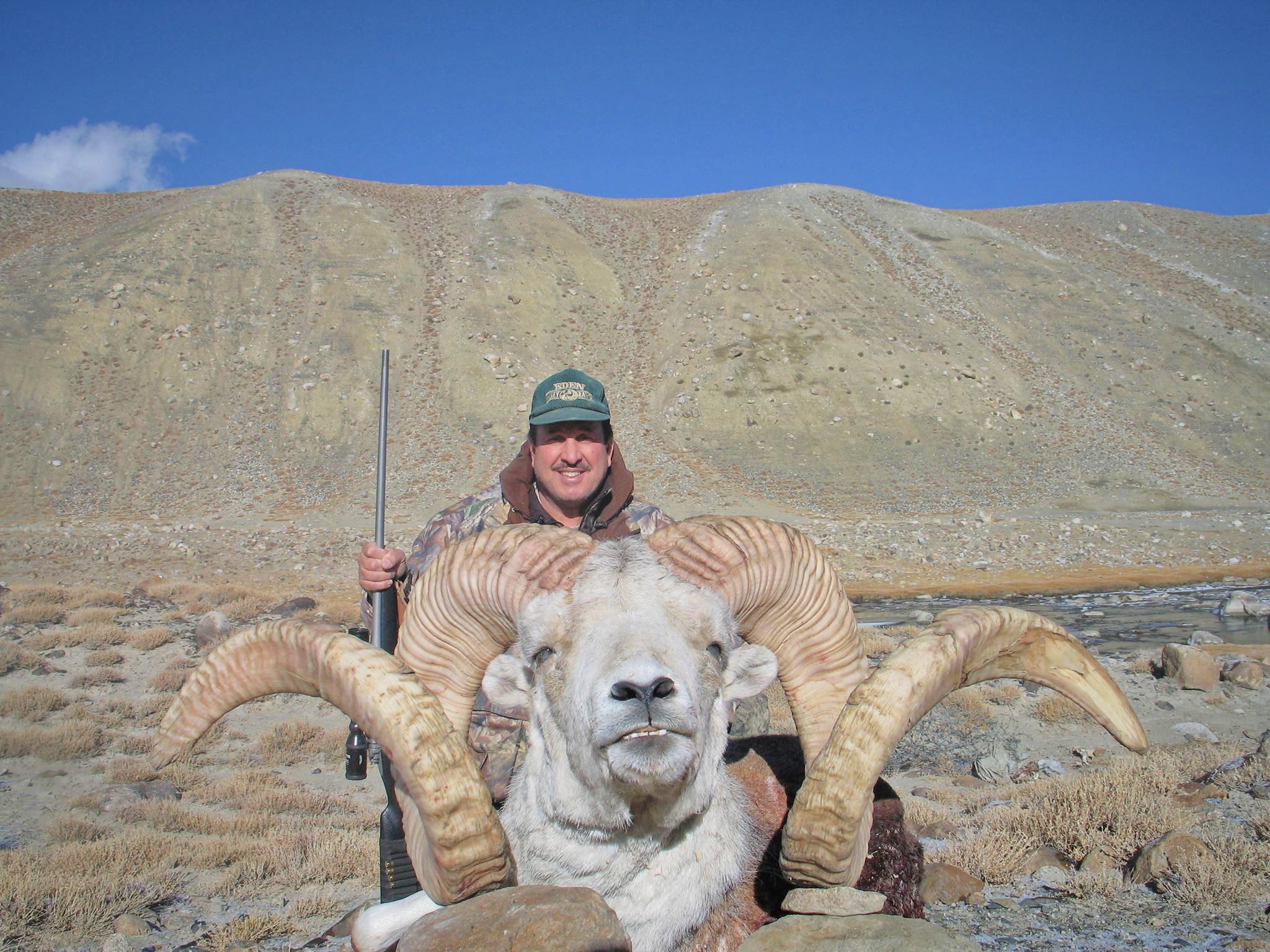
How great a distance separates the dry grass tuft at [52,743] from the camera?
972 cm

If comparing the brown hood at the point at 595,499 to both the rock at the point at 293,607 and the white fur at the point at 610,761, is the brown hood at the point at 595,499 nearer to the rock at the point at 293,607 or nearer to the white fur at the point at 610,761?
the white fur at the point at 610,761

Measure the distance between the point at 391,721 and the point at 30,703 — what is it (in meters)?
10.6

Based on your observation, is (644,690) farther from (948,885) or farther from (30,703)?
(30,703)

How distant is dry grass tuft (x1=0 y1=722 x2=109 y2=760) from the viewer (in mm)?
9719

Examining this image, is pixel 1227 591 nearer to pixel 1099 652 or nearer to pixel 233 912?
pixel 1099 652

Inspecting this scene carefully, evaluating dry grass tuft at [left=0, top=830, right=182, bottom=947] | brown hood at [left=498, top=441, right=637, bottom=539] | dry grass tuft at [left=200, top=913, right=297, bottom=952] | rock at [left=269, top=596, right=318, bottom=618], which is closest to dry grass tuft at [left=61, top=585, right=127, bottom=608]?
rock at [left=269, top=596, right=318, bottom=618]

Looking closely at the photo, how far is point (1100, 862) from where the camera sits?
6.45 metres

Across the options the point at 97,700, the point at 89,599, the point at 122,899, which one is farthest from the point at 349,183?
A: the point at 122,899

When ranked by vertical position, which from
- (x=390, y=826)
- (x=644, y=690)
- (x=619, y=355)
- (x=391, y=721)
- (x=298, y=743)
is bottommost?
(x=298, y=743)

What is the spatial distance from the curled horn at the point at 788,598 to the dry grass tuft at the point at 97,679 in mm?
12170

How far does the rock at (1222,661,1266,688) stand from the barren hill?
1737cm

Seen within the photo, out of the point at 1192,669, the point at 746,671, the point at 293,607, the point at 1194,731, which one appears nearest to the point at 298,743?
the point at 293,607

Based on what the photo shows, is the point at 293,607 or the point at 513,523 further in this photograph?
the point at 293,607

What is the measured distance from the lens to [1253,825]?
6.71 metres
